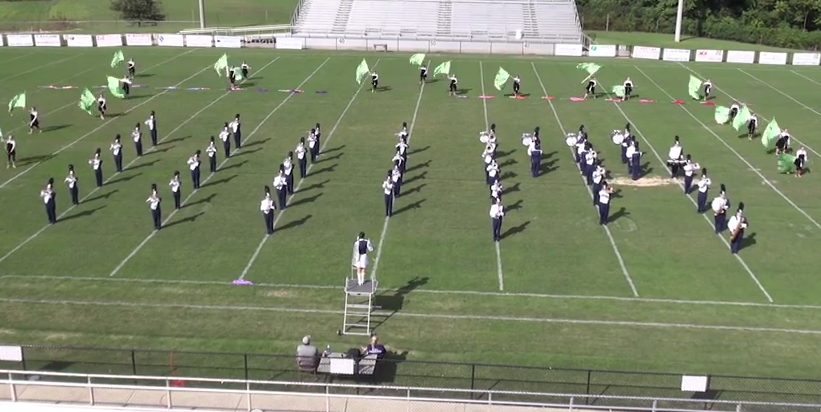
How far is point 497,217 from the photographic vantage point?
18.3m

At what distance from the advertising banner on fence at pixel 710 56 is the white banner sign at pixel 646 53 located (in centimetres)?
257

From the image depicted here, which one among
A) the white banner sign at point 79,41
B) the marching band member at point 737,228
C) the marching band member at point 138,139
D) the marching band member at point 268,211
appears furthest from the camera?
the white banner sign at point 79,41

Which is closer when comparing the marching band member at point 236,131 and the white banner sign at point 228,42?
the marching band member at point 236,131

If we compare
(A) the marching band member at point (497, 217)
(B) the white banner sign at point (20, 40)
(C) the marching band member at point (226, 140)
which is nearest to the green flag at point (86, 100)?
(C) the marching band member at point (226, 140)

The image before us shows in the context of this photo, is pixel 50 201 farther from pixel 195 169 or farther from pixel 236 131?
pixel 236 131

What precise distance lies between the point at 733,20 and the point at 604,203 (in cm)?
5537

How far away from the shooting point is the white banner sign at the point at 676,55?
161 feet

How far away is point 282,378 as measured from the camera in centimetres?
1241

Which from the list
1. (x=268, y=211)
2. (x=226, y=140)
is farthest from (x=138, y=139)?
(x=268, y=211)

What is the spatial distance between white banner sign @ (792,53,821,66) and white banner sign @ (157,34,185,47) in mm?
41226

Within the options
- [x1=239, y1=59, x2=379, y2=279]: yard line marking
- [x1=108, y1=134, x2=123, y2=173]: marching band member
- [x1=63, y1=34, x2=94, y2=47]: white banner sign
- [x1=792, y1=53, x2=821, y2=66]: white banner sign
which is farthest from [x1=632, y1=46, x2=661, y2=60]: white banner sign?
[x1=63, y1=34, x2=94, y2=47]: white banner sign

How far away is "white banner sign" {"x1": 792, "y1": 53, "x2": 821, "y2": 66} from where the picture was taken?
48.6 metres

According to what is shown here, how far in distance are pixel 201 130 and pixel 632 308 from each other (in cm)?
1901

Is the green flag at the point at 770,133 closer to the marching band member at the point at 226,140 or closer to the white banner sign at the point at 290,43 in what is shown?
the marching band member at the point at 226,140
